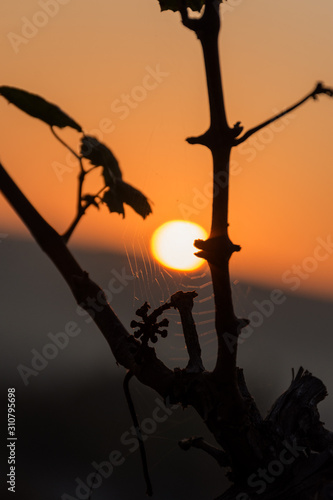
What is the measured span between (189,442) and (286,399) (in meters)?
0.26

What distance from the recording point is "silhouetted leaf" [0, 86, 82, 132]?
1.25 m

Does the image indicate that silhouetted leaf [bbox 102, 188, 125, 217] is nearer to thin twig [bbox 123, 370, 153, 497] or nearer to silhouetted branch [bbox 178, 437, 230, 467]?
thin twig [bbox 123, 370, 153, 497]

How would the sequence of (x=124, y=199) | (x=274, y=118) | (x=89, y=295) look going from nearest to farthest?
(x=274, y=118)
(x=89, y=295)
(x=124, y=199)

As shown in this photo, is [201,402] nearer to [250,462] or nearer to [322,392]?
[250,462]

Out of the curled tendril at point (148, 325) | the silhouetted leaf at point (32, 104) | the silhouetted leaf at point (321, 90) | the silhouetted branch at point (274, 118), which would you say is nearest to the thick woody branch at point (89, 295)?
the curled tendril at point (148, 325)

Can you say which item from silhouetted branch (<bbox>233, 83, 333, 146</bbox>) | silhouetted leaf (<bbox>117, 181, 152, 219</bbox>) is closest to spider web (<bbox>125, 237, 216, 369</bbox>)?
silhouetted leaf (<bbox>117, 181, 152, 219</bbox>)

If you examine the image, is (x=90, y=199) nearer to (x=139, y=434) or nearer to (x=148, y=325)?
(x=148, y=325)

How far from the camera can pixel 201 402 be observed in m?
1.26

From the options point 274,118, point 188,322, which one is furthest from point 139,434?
point 274,118

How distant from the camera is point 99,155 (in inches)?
50.9

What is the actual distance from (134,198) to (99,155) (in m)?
0.17

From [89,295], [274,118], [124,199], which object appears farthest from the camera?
[124,199]

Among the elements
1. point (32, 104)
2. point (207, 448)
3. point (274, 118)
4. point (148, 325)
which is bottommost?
point (207, 448)

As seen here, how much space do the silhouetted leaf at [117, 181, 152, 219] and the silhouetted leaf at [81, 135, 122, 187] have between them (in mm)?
65
